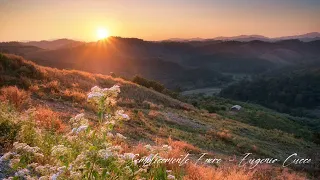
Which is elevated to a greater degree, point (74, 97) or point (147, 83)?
point (74, 97)

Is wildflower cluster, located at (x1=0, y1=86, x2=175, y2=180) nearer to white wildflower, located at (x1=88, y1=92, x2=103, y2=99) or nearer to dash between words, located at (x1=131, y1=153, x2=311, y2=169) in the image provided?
white wildflower, located at (x1=88, y1=92, x2=103, y2=99)

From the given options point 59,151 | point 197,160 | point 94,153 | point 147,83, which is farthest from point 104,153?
point 147,83

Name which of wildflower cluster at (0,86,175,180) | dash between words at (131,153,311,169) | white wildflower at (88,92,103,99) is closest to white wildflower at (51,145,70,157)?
wildflower cluster at (0,86,175,180)

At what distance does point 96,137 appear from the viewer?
406 cm

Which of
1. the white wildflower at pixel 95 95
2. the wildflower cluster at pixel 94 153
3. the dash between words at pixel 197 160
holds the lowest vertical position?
the dash between words at pixel 197 160

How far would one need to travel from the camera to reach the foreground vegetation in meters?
4.03

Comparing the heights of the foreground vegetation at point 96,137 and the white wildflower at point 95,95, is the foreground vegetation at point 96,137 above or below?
below

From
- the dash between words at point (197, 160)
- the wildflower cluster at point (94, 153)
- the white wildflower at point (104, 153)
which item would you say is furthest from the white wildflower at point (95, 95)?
the dash between words at point (197, 160)

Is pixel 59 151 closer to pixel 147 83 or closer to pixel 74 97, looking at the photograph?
pixel 74 97

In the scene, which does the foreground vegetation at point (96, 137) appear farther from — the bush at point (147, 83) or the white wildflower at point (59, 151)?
the bush at point (147, 83)

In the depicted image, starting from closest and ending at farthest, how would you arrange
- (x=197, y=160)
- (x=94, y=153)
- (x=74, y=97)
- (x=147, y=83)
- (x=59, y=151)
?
(x=94, y=153), (x=59, y=151), (x=197, y=160), (x=74, y=97), (x=147, y=83)

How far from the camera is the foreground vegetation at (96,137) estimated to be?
13.2ft

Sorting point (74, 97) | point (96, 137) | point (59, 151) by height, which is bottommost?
point (74, 97)

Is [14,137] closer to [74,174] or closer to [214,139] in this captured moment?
[74,174]
